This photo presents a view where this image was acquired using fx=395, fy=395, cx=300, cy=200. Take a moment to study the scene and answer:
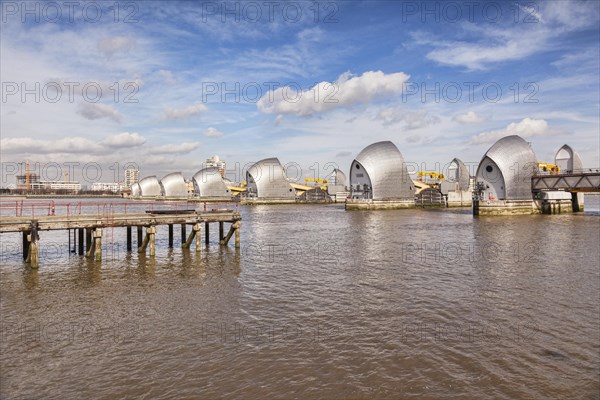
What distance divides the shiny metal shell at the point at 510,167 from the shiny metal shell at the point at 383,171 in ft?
56.7

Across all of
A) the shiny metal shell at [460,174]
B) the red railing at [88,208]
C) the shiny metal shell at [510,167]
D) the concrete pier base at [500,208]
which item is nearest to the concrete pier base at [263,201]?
the red railing at [88,208]

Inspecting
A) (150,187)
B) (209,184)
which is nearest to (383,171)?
(209,184)

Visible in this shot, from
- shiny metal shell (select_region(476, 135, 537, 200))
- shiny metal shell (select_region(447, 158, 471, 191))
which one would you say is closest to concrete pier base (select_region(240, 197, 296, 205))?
shiny metal shell (select_region(447, 158, 471, 191))

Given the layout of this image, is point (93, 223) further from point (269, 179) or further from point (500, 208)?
point (269, 179)

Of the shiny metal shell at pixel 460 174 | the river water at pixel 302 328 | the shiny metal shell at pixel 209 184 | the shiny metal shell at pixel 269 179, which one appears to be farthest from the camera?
the shiny metal shell at pixel 209 184

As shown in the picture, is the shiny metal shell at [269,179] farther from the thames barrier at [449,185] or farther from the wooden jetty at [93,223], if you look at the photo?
the wooden jetty at [93,223]

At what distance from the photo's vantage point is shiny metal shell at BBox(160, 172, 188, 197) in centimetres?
12525

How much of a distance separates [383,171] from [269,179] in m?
32.4

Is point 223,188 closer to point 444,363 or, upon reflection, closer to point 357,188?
point 357,188

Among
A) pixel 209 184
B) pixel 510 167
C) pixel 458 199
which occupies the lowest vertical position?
pixel 458 199

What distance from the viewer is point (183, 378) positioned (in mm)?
8148

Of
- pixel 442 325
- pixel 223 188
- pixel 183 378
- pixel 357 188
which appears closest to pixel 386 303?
pixel 442 325

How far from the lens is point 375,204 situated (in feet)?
236

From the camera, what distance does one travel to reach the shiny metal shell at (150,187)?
461ft
